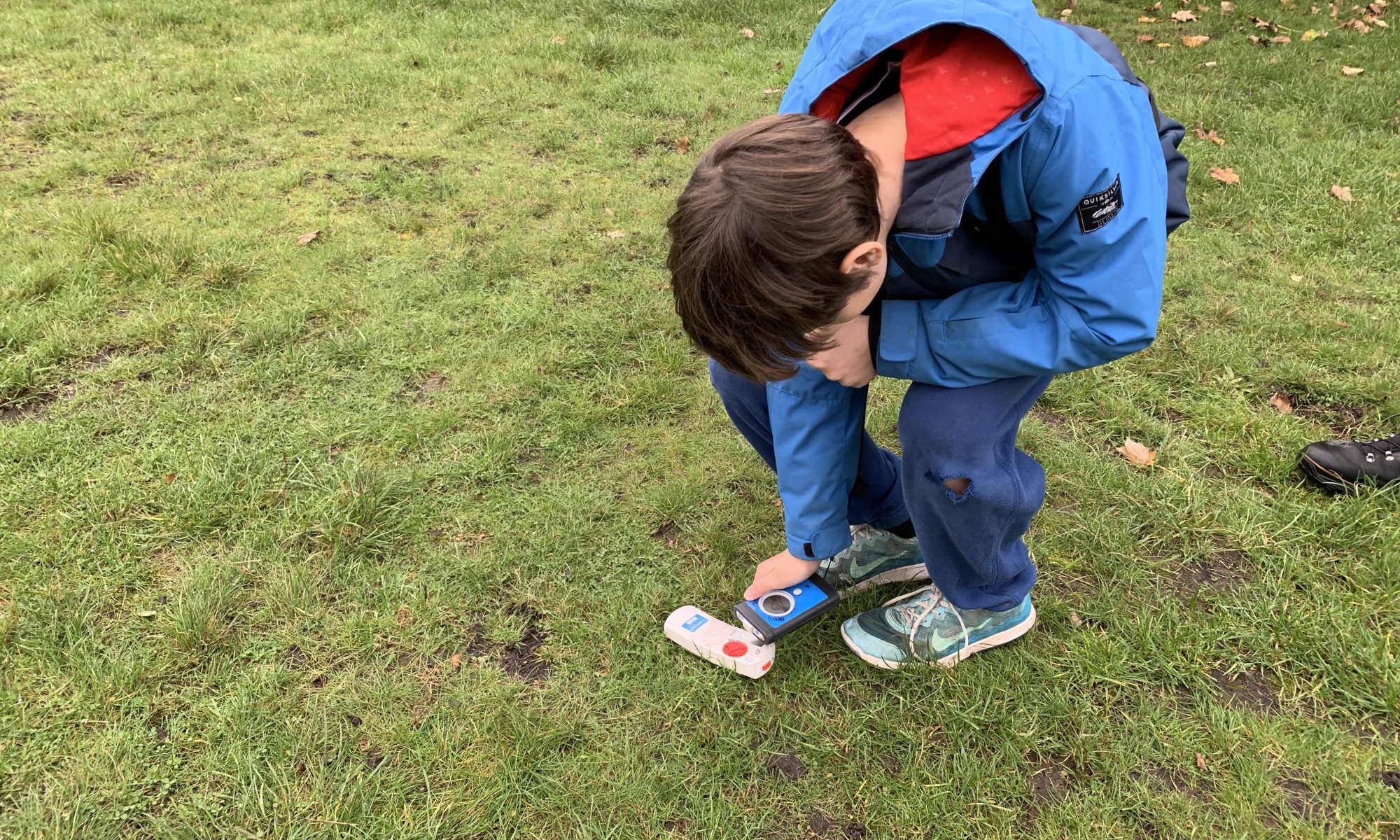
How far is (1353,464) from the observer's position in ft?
7.38

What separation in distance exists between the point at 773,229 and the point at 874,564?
1185 millimetres

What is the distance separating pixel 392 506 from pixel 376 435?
1.15 feet

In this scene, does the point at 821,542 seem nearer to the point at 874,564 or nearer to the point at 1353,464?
the point at 874,564

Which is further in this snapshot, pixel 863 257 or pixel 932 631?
pixel 932 631

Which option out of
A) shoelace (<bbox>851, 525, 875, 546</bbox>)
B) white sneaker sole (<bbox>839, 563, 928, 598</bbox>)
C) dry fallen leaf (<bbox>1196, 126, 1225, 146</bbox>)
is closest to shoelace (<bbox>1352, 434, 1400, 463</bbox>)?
white sneaker sole (<bbox>839, 563, 928, 598</bbox>)

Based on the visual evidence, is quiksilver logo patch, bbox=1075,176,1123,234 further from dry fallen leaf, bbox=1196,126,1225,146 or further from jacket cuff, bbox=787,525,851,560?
dry fallen leaf, bbox=1196,126,1225,146

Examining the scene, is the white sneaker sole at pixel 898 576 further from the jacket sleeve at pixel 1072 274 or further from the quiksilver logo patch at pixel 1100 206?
the quiksilver logo patch at pixel 1100 206

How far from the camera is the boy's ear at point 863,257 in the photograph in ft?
4.18

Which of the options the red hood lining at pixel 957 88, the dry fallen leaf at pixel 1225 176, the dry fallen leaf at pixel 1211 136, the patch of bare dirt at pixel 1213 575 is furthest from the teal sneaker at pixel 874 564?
the dry fallen leaf at pixel 1211 136

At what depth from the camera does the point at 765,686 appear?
1.90m

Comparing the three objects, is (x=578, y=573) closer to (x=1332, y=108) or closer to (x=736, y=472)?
(x=736, y=472)

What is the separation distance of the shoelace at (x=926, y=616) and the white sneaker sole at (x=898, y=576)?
161 millimetres

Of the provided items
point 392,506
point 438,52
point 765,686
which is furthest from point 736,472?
point 438,52

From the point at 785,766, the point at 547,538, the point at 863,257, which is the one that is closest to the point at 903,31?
the point at 863,257
